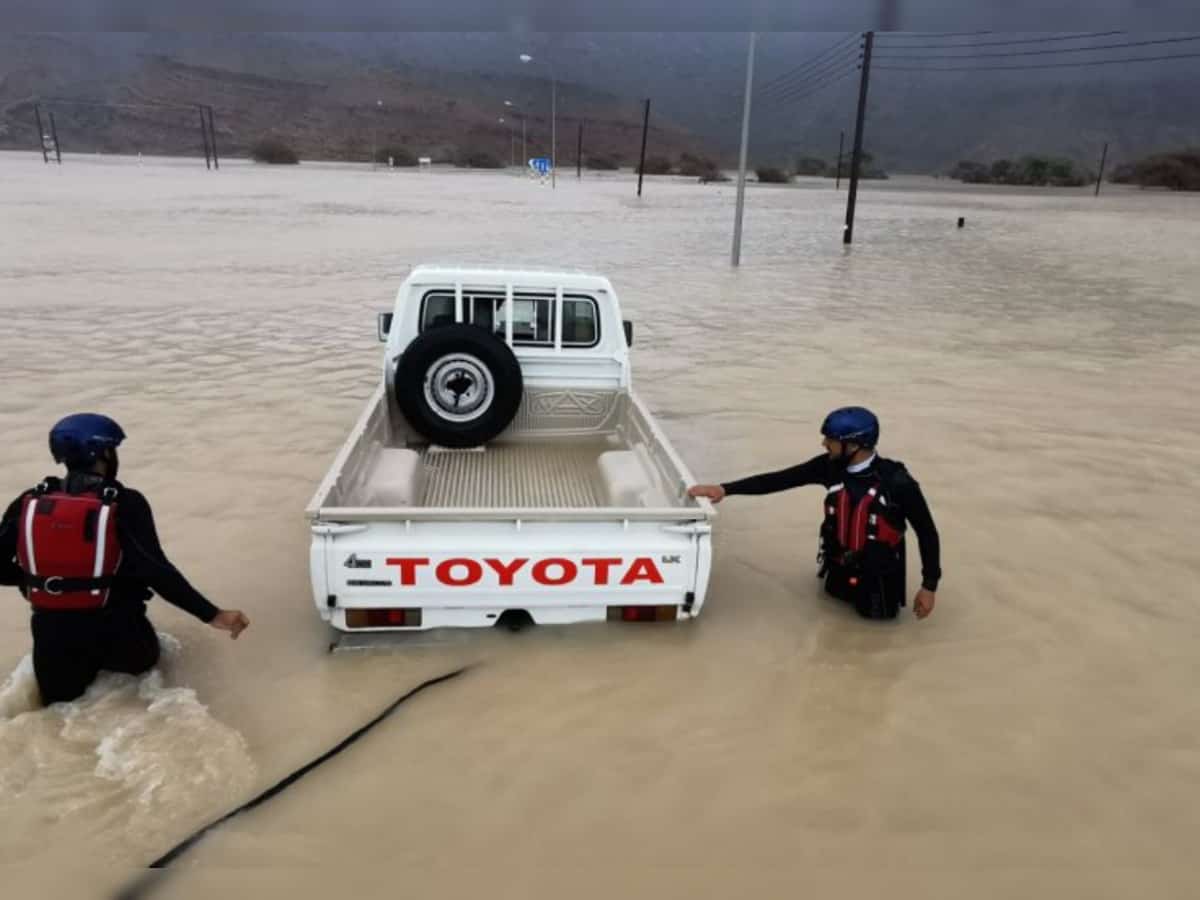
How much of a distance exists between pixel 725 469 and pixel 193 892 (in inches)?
214

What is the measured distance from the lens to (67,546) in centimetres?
370

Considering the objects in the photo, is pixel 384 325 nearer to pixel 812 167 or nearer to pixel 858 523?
pixel 858 523

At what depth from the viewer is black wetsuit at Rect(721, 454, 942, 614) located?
15.4ft

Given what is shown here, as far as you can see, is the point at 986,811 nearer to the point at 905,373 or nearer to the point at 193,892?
the point at 193,892

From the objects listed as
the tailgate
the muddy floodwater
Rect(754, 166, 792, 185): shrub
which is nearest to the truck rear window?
the muddy floodwater

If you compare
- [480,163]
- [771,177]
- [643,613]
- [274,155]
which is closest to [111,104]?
[274,155]

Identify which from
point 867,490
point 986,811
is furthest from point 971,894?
point 867,490

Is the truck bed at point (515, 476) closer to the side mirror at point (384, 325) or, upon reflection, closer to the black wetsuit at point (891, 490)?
the side mirror at point (384, 325)

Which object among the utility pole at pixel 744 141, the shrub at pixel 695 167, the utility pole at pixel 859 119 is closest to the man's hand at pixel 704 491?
the utility pole at pixel 744 141

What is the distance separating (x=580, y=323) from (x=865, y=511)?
3.21 meters

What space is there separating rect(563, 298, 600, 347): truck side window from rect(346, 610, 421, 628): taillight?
3.32 meters

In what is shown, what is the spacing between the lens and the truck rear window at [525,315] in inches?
281

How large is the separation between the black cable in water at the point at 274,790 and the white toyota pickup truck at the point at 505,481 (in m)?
0.35

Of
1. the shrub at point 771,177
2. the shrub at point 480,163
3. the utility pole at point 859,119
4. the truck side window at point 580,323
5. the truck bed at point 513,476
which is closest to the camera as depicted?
the truck bed at point 513,476
